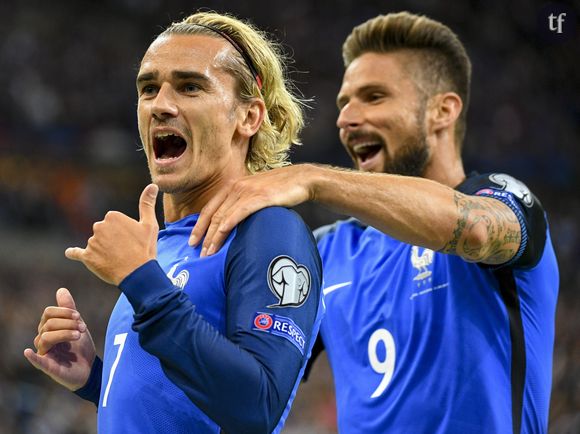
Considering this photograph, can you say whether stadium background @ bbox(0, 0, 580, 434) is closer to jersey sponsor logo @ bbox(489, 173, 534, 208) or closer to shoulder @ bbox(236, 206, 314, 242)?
jersey sponsor logo @ bbox(489, 173, 534, 208)

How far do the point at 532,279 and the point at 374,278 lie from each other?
0.74 meters

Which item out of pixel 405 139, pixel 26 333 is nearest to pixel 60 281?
pixel 26 333

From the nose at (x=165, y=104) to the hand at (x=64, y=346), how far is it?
774mm

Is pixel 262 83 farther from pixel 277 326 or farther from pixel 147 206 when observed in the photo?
pixel 277 326

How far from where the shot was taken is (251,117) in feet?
10.5

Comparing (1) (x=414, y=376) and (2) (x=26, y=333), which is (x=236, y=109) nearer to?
(1) (x=414, y=376)

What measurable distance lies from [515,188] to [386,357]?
3.02ft

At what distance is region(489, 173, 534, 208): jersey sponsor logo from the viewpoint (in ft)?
12.3

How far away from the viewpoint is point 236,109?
3.10 meters

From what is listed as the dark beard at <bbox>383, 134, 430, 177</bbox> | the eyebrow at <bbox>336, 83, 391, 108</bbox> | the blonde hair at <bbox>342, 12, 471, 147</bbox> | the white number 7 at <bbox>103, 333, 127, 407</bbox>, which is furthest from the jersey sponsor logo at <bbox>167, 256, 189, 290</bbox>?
the blonde hair at <bbox>342, 12, 471, 147</bbox>

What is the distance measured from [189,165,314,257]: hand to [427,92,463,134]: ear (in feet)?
5.12

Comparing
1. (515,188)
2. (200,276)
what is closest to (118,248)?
(200,276)

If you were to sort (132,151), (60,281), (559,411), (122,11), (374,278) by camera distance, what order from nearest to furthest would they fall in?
(374,278) → (559,411) → (60,281) → (132,151) → (122,11)

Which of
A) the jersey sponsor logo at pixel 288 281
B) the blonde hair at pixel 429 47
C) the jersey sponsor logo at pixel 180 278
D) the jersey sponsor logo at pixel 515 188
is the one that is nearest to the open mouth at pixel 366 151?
the blonde hair at pixel 429 47
